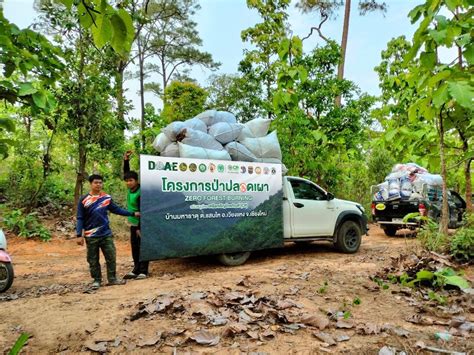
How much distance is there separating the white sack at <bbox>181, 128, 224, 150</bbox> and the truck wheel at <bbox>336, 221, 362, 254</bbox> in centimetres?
327

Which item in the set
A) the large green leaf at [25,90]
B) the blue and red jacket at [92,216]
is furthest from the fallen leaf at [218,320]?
the blue and red jacket at [92,216]

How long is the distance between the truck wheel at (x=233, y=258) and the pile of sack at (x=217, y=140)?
1.71 m

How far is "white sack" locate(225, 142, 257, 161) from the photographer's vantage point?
6602 millimetres

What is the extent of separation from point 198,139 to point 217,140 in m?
0.45

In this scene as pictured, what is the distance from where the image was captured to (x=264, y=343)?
114 inches

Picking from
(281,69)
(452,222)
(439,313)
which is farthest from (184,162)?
(452,222)

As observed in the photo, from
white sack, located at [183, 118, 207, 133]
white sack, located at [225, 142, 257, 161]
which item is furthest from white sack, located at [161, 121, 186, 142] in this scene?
white sack, located at [225, 142, 257, 161]

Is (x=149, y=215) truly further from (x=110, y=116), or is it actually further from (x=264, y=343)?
(x=110, y=116)

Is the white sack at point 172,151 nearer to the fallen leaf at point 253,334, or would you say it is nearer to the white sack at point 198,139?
the white sack at point 198,139

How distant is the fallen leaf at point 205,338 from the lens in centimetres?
290

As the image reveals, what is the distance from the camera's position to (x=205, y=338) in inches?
116

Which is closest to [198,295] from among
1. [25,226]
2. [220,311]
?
[220,311]

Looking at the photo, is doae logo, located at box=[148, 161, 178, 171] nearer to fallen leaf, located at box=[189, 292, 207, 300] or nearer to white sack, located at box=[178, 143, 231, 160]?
white sack, located at box=[178, 143, 231, 160]

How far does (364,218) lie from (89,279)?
5.65 meters
